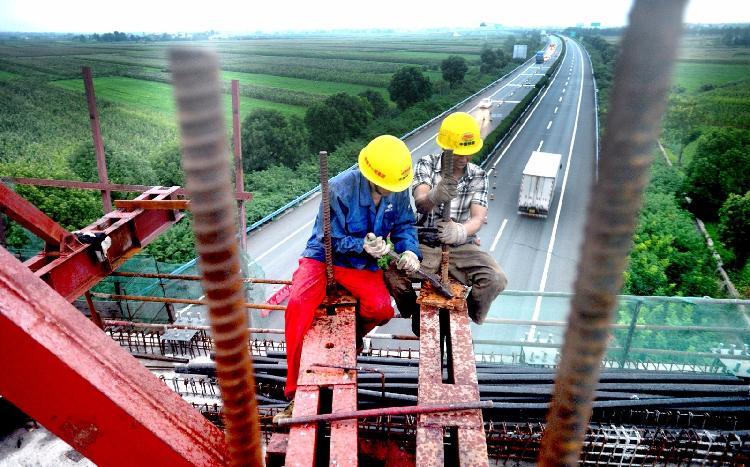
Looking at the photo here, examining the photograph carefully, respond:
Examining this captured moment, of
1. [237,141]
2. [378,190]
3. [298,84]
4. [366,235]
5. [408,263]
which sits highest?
[378,190]

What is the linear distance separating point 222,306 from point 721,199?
30.9m

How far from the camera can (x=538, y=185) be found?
23984 mm

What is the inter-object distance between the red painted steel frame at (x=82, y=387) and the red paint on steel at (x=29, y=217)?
340 cm

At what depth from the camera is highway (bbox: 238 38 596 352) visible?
10211 mm

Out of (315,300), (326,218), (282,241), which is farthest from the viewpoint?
(282,241)

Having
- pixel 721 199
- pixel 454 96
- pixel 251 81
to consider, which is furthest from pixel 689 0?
pixel 251 81

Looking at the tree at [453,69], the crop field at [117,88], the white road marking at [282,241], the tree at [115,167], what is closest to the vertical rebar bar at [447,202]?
the crop field at [117,88]

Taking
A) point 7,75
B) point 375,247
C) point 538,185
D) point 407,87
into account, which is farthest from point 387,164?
point 7,75

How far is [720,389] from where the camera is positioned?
545 centimetres

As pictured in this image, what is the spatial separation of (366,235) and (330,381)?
1535mm

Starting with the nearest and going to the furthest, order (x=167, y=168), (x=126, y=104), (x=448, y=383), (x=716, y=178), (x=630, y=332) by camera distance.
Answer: (x=448, y=383) → (x=630, y=332) → (x=716, y=178) → (x=167, y=168) → (x=126, y=104)

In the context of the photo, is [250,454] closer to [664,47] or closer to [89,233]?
[664,47]

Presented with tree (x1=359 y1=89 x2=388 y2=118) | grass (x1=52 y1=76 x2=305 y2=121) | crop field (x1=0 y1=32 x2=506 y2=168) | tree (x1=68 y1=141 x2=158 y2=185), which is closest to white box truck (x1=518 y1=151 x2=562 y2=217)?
crop field (x1=0 y1=32 x2=506 y2=168)

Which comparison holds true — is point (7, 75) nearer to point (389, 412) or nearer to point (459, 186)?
point (459, 186)
